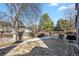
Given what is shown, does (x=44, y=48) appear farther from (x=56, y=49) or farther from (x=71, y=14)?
(x=71, y=14)

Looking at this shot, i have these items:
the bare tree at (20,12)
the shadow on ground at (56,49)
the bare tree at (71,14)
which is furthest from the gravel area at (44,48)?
the bare tree at (71,14)

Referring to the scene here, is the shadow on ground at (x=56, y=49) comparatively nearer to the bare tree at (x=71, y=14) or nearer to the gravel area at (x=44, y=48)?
the gravel area at (x=44, y=48)

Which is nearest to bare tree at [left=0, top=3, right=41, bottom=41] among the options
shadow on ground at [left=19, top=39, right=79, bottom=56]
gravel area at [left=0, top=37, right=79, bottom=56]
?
gravel area at [left=0, top=37, right=79, bottom=56]

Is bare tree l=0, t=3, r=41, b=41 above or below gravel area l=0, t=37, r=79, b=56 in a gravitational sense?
above

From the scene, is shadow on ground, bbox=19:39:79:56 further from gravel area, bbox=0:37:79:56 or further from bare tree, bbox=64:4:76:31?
bare tree, bbox=64:4:76:31

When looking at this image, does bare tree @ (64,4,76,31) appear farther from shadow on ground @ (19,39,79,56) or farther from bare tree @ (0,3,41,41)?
bare tree @ (0,3,41,41)

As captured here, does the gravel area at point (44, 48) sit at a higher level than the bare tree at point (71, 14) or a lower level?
lower

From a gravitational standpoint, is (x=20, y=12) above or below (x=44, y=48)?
above

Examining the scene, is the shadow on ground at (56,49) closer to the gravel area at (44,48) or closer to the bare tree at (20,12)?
the gravel area at (44,48)

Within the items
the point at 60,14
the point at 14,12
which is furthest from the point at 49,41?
the point at 14,12

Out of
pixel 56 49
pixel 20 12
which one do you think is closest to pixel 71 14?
pixel 56 49

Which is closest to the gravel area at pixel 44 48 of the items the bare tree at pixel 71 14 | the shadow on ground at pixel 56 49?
the shadow on ground at pixel 56 49

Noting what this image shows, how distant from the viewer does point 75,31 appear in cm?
409

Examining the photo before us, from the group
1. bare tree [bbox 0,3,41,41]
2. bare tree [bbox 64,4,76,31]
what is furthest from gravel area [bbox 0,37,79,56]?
bare tree [bbox 64,4,76,31]
